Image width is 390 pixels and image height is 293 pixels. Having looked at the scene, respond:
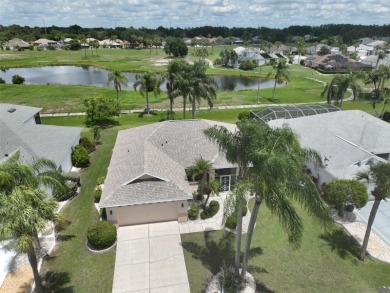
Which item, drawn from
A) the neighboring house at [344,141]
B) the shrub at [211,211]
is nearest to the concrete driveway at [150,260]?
the shrub at [211,211]

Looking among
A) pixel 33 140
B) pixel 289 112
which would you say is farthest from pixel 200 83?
pixel 33 140

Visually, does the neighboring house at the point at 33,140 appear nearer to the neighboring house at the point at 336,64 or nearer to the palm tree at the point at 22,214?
the palm tree at the point at 22,214

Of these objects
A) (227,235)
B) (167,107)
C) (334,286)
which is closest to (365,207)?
(334,286)

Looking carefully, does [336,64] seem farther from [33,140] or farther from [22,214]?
[22,214]

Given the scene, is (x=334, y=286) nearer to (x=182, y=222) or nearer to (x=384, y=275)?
(x=384, y=275)

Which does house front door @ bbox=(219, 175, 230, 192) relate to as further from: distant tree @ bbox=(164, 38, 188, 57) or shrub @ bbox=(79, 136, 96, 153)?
distant tree @ bbox=(164, 38, 188, 57)

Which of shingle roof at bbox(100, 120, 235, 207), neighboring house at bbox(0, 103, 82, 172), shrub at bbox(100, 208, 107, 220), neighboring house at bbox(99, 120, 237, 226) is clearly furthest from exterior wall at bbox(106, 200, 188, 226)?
neighboring house at bbox(0, 103, 82, 172)

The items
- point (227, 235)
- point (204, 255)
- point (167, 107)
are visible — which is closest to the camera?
point (204, 255)
